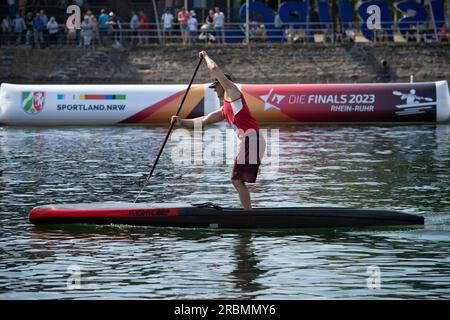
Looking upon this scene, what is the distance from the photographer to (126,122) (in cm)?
3784

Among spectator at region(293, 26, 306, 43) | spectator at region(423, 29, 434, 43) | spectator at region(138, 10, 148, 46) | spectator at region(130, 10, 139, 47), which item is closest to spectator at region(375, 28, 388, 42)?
spectator at region(423, 29, 434, 43)

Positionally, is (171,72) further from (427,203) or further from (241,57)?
(427,203)

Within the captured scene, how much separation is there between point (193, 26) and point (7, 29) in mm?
8167

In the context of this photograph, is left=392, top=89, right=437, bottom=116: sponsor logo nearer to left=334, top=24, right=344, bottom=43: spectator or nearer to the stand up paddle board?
left=334, top=24, right=344, bottom=43: spectator

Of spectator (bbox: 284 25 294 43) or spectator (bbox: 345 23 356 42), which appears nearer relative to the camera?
spectator (bbox: 284 25 294 43)

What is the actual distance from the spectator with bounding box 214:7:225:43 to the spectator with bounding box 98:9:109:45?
4.82 metres

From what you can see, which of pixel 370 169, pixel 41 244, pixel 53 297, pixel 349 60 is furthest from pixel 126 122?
pixel 53 297

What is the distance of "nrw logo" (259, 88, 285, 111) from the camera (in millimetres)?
37531

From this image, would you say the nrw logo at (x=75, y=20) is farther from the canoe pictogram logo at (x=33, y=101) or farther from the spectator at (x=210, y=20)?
the canoe pictogram logo at (x=33, y=101)

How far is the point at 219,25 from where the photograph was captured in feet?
175

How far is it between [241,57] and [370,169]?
2678 centimetres

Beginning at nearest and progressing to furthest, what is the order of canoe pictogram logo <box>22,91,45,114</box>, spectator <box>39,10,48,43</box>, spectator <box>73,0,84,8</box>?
canoe pictogram logo <box>22,91,45,114</box> → spectator <box>39,10,48,43</box> → spectator <box>73,0,84,8</box>
